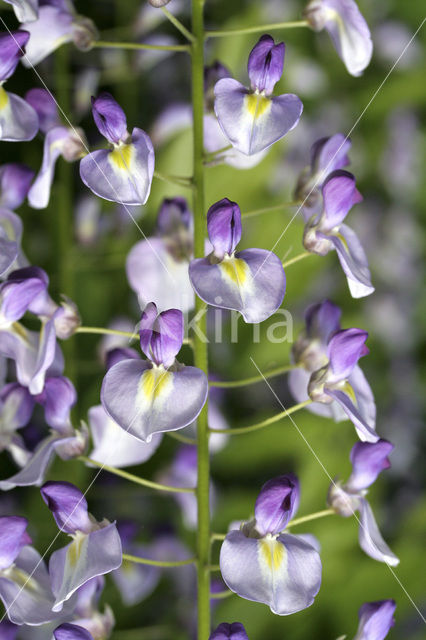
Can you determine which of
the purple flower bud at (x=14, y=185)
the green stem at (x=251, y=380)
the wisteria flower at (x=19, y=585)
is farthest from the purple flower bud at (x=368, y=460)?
the purple flower bud at (x=14, y=185)

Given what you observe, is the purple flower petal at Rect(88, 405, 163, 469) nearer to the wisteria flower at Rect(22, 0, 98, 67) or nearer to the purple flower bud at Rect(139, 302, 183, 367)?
the purple flower bud at Rect(139, 302, 183, 367)

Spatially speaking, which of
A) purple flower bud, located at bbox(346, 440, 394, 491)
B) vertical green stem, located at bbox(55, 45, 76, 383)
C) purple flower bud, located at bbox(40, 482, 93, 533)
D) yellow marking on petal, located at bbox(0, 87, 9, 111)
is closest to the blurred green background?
vertical green stem, located at bbox(55, 45, 76, 383)

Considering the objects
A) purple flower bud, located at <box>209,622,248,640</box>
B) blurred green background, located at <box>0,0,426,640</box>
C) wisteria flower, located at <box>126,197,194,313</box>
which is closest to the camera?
purple flower bud, located at <box>209,622,248,640</box>

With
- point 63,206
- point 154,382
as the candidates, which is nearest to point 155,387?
point 154,382

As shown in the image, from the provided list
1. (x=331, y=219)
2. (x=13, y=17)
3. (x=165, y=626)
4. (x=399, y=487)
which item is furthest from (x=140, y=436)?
(x=399, y=487)

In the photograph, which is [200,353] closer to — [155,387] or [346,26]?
[155,387]

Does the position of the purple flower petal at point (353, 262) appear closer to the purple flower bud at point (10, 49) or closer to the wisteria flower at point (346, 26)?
the wisteria flower at point (346, 26)

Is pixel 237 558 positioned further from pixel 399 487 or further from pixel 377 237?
pixel 377 237
